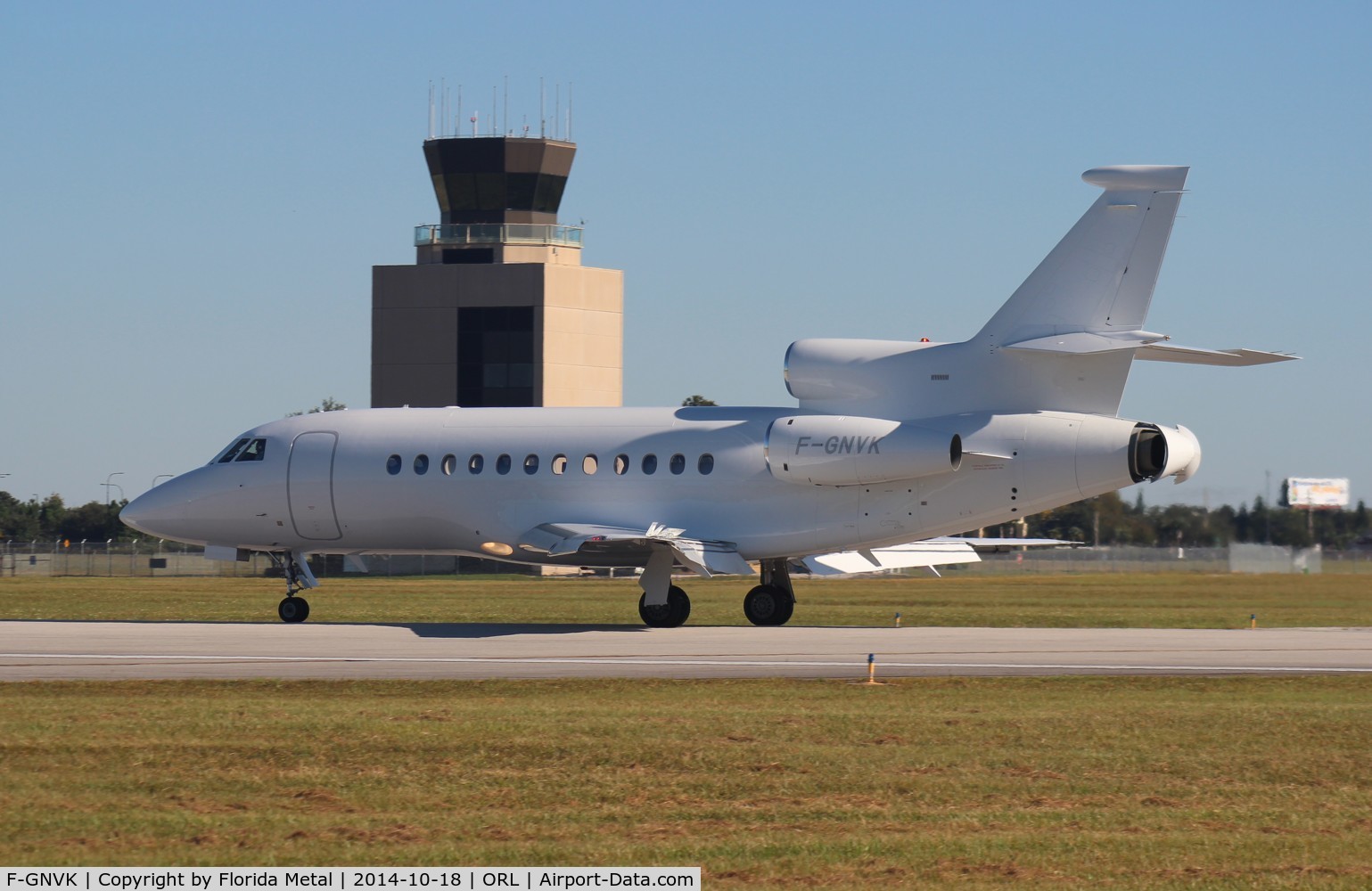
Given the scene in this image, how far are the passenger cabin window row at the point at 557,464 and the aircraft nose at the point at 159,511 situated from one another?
182 inches

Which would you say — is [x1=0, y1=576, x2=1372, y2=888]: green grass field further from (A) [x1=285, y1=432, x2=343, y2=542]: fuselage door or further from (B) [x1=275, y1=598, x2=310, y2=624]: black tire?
(A) [x1=285, y1=432, x2=343, y2=542]: fuselage door

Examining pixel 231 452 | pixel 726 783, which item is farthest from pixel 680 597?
pixel 726 783

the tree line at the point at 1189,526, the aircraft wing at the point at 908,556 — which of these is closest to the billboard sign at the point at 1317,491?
the tree line at the point at 1189,526

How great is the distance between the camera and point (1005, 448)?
2703 centimetres

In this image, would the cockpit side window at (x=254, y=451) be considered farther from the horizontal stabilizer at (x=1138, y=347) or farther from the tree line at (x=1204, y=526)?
the tree line at (x=1204, y=526)

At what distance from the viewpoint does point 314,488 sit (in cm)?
3184

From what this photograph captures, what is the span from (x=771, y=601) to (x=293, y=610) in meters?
8.76

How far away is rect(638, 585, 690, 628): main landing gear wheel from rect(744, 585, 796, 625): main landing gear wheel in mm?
Result: 1228

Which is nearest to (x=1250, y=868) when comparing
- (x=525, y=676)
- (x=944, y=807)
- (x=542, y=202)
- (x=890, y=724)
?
(x=944, y=807)

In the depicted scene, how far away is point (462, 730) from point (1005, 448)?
14324 mm

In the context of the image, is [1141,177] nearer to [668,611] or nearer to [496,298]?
[668,611]

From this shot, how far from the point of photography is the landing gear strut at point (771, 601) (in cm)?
3027

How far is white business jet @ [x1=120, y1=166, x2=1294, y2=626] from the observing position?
2655cm

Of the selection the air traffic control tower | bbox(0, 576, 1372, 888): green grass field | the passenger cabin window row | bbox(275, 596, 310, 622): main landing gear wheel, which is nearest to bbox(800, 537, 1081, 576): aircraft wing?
the passenger cabin window row
